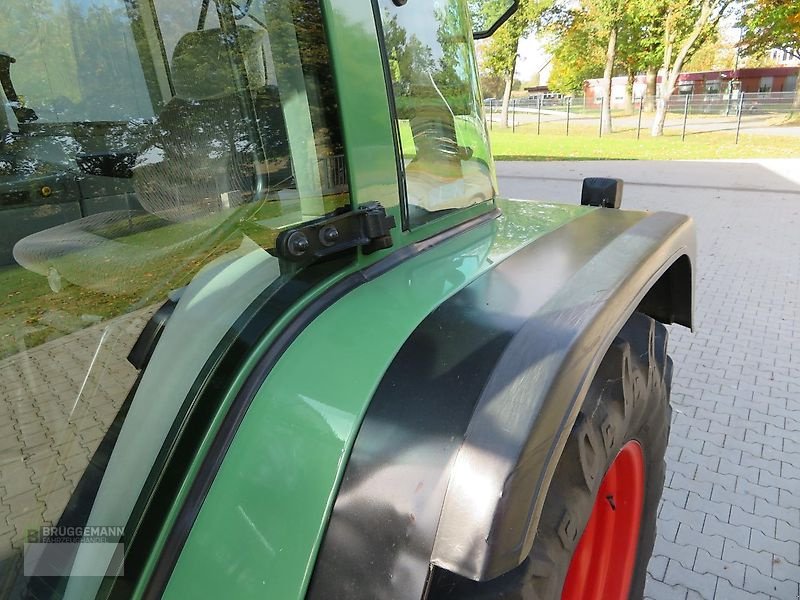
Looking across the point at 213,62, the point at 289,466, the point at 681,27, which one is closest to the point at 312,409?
the point at 289,466

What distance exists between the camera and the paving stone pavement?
84.4 inches

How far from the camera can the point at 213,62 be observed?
3.44ft

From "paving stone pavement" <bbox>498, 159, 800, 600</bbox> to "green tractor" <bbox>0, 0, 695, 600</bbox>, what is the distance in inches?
52.1

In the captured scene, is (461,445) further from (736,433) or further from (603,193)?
(736,433)

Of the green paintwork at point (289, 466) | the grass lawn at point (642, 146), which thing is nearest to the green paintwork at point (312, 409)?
the green paintwork at point (289, 466)

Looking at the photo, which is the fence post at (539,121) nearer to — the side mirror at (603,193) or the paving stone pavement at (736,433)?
the paving stone pavement at (736,433)

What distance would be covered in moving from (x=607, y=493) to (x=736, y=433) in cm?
194

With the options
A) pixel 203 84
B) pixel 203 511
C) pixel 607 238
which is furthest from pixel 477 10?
pixel 203 511

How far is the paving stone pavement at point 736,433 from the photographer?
2.14 m

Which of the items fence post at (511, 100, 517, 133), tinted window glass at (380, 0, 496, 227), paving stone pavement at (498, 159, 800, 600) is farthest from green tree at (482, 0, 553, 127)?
tinted window glass at (380, 0, 496, 227)

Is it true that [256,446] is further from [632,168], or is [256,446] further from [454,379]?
[632,168]

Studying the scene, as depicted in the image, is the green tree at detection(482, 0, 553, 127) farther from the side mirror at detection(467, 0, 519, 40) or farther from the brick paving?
the brick paving

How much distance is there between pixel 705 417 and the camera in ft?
10.2

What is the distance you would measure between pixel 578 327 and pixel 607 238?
701 millimetres
